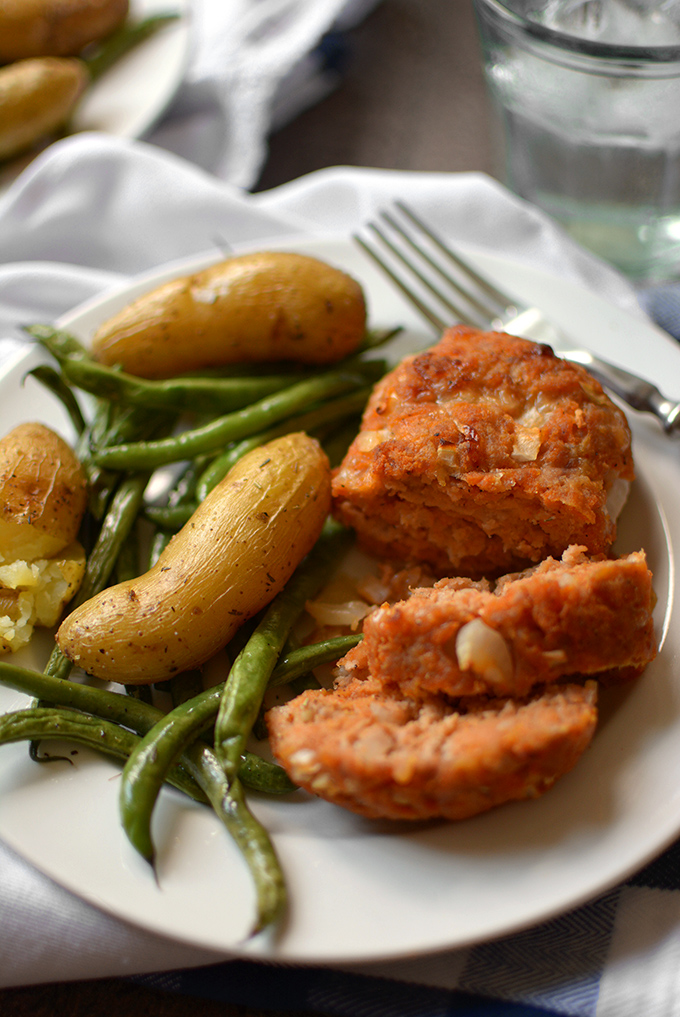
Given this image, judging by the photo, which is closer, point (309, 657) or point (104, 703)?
point (104, 703)

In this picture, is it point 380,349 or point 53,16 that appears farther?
point 53,16

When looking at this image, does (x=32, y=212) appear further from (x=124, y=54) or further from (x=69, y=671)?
(x=69, y=671)

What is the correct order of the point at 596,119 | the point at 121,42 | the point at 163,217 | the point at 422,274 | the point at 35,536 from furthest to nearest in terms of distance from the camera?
the point at 121,42 → the point at 163,217 → the point at 596,119 → the point at 422,274 → the point at 35,536

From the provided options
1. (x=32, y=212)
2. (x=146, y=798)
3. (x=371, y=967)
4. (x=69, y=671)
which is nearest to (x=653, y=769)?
(x=371, y=967)

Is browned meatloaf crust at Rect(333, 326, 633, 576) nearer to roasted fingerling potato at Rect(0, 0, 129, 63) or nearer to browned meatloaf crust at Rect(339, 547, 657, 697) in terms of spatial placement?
browned meatloaf crust at Rect(339, 547, 657, 697)

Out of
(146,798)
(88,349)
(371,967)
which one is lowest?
(371,967)

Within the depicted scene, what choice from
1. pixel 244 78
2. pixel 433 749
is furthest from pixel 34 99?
pixel 433 749

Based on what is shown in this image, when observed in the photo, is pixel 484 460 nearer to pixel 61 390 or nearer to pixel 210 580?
pixel 210 580
